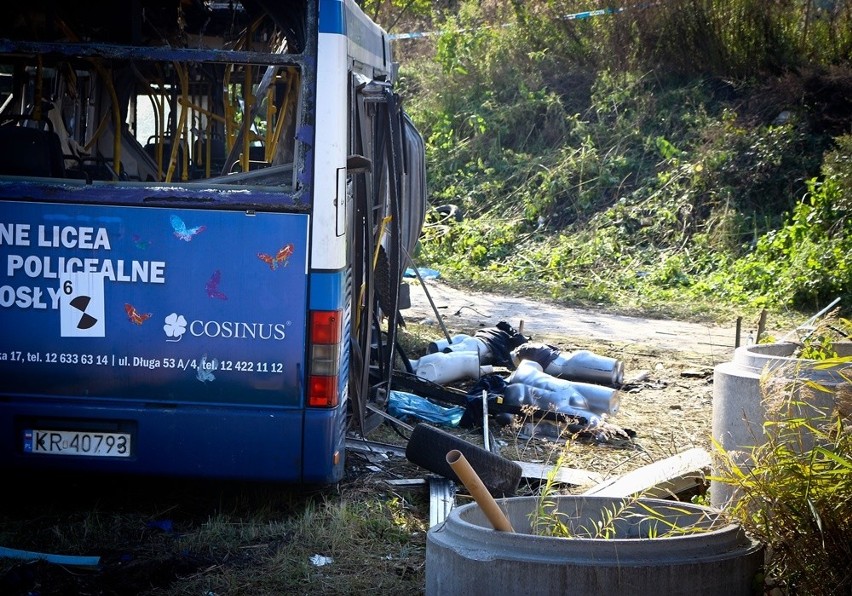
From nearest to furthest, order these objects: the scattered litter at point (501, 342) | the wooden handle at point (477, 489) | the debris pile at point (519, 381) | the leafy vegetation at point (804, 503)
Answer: the wooden handle at point (477, 489), the leafy vegetation at point (804, 503), the debris pile at point (519, 381), the scattered litter at point (501, 342)

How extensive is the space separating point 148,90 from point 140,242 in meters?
2.35

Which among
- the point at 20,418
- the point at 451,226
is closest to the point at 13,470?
the point at 20,418

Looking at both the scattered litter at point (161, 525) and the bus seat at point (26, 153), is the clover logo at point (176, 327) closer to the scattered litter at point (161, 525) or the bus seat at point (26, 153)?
A: the scattered litter at point (161, 525)

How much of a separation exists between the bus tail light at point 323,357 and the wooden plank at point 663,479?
1446 millimetres

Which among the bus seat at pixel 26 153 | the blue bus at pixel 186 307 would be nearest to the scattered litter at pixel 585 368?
the blue bus at pixel 186 307

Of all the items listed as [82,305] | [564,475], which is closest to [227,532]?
[82,305]

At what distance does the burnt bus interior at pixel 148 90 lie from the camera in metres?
5.24

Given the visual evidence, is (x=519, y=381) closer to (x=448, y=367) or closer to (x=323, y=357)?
(x=448, y=367)

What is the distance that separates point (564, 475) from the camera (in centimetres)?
624

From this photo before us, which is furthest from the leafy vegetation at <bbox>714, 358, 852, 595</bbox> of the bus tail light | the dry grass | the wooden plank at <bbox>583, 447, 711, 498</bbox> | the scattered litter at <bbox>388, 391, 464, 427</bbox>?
the scattered litter at <bbox>388, 391, 464, 427</bbox>

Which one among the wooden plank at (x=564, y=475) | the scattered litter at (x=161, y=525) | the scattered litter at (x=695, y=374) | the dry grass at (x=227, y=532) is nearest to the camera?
the dry grass at (x=227, y=532)

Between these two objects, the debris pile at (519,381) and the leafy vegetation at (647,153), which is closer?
the debris pile at (519,381)

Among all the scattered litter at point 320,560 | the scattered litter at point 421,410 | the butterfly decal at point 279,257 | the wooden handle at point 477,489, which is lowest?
the scattered litter at point 320,560

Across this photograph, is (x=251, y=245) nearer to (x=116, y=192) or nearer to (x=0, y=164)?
(x=116, y=192)
